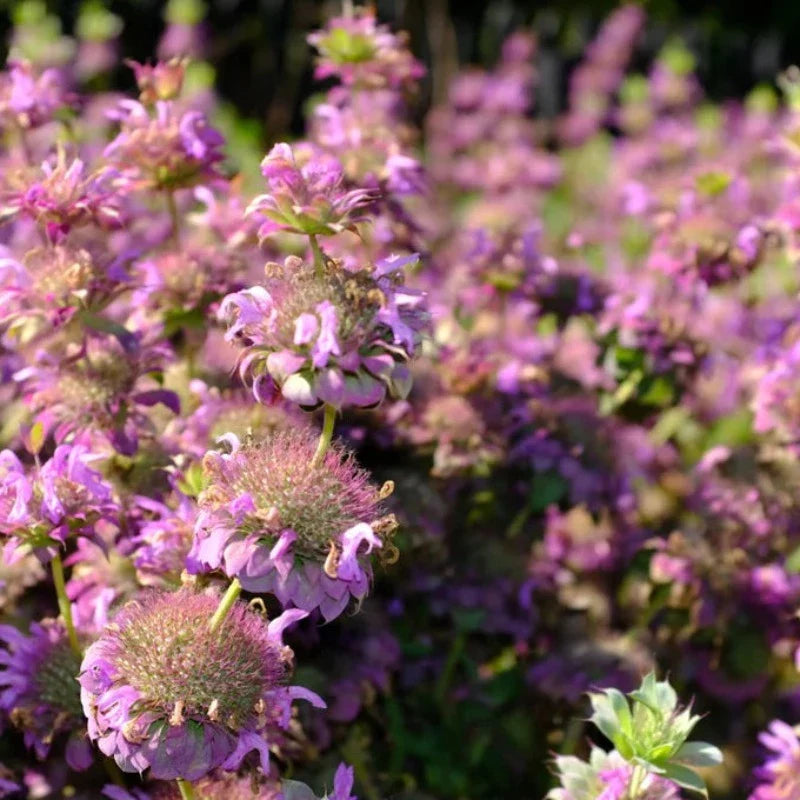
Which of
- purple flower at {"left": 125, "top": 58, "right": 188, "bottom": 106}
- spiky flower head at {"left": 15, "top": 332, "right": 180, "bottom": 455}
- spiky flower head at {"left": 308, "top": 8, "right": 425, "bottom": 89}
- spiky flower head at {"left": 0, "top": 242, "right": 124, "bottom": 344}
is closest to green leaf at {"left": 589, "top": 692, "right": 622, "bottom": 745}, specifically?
spiky flower head at {"left": 15, "top": 332, "right": 180, "bottom": 455}

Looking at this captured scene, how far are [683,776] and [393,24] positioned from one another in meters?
7.65

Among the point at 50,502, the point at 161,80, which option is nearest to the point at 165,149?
the point at 161,80

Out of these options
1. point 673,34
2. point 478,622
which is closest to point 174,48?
point 673,34

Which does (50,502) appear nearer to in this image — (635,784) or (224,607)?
(224,607)

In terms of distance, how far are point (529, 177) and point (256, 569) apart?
3.40 metres

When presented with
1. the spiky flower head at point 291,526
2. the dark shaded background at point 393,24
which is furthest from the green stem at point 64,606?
the dark shaded background at point 393,24

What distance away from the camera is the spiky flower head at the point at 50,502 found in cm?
153

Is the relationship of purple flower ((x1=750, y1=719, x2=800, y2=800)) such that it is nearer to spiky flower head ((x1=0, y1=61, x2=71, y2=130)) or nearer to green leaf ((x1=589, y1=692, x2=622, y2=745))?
green leaf ((x1=589, y1=692, x2=622, y2=745))

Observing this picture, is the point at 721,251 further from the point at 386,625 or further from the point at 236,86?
the point at 236,86

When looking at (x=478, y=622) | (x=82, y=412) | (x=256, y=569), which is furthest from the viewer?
(x=478, y=622)

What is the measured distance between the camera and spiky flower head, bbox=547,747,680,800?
1481mm

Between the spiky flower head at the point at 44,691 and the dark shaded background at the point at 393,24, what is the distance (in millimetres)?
6087

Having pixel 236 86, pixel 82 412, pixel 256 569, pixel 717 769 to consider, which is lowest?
pixel 236 86

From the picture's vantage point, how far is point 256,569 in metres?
1.33
